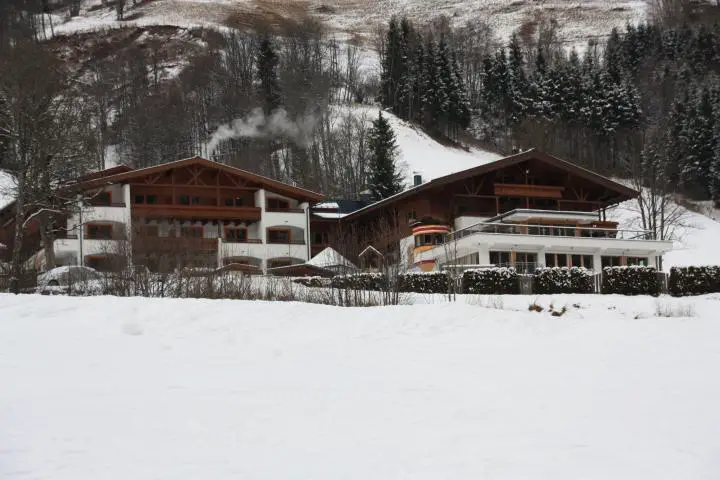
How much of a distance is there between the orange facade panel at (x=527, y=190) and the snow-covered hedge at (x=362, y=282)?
82.4ft

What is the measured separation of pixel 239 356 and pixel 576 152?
76.2m

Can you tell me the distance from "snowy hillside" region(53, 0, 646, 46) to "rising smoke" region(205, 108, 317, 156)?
33.6 m

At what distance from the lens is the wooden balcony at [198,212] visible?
45.0 m

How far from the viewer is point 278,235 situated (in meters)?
49.5

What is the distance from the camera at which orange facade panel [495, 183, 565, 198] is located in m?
45.2

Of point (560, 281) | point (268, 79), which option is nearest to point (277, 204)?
point (560, 281)

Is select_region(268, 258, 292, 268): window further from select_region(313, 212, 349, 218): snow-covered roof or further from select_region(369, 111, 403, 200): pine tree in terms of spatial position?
select_region(369, 111, 403, 200): pine tree

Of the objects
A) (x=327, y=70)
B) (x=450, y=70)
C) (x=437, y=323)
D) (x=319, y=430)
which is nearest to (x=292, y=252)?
(x=437, y=323)

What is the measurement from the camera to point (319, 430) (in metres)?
9.27

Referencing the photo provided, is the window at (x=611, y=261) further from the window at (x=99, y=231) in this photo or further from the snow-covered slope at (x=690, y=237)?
the window at (x=99, y=231)

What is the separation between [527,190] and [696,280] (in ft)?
54.0

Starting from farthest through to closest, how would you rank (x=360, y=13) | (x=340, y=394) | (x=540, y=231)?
1. (x=360, y=13)
2. (x=540, y=231)
3. (x=340, y=394)

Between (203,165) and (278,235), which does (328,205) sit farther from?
(203,165)

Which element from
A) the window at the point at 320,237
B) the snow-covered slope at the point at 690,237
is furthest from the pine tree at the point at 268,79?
the snow-covered slope at the point at 690,237
